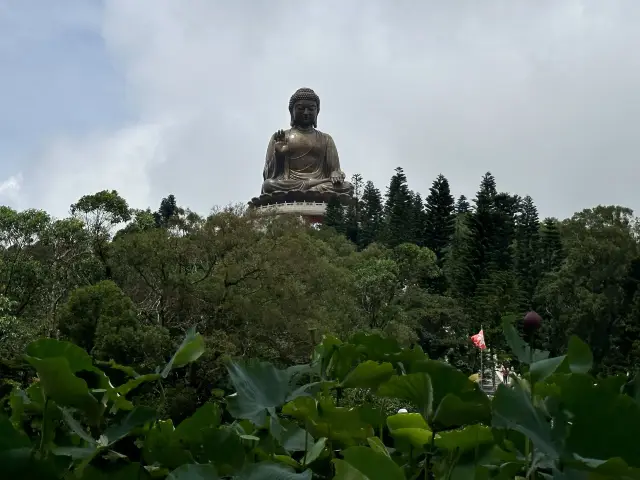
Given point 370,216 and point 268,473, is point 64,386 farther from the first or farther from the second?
point 370,216

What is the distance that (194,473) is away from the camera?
0.77 meters

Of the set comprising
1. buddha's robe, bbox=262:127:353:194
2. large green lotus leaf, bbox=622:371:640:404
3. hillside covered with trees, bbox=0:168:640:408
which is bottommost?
large green lotus leaf, bbox=622:371:640:404

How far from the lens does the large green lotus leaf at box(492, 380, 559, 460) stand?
2.43 feet

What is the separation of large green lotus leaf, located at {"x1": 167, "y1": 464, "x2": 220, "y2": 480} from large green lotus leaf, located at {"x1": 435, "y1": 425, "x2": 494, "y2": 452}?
275 millimetres

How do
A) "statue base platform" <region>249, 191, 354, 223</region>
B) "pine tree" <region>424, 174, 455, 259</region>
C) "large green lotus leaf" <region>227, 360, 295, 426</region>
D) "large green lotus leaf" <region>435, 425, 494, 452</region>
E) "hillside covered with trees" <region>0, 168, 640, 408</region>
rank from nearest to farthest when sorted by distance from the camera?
"large green lotus leaf" <region>435, 425, 494, 452</region> < "large green lotus leaf" <region>227, 360, 295, 426</region> < "hillside covered with trees" <region>0, 168, 640, 408</region> < "pine tree" <region>424, 174, 455, 259</region> < "statue base platform" <region>249, 191, 354, 223</region>

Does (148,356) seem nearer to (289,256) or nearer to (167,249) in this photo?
(167,249)

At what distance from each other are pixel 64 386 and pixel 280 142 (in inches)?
1210

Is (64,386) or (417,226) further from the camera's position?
(417,226)

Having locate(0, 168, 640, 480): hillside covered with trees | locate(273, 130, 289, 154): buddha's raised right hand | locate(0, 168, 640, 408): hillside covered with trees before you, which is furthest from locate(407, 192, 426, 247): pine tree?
locate(273, 130, 289, 154): buddha's raised right hand

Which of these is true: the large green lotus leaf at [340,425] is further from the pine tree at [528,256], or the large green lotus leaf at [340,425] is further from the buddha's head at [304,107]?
the buddha's head at [304,107]

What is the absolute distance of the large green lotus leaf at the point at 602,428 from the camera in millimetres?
726

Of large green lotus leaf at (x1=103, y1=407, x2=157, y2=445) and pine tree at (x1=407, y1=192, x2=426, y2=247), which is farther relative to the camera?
pine tree at (x1=407, y1=192, x2=426, y2=247)

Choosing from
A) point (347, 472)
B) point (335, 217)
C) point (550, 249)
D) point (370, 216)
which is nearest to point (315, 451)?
point (347, 472)

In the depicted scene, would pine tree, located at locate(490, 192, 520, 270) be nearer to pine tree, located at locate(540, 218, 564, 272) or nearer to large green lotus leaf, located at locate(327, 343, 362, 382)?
pine tree, located at locate(540, 218, 564, 272)
